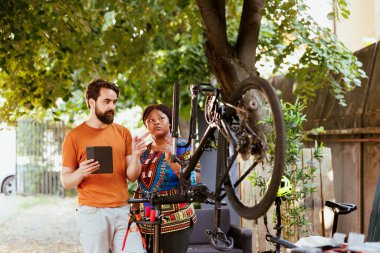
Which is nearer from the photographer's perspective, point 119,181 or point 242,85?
point 242,85

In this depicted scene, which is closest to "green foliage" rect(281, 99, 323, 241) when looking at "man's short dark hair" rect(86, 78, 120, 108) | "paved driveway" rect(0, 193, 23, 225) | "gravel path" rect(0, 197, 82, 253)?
"man's short dark hair" rect(86, 78, 120, 108)

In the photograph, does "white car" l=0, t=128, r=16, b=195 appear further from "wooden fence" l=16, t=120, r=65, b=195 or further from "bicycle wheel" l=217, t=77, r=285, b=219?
"bicycle wheel" l=217, t=77, r=285, b=219

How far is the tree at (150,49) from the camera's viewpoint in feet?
17.1

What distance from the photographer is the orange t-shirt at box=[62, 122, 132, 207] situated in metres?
3.25

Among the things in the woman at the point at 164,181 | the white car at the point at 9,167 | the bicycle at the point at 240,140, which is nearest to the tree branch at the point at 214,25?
the woman at the point at 164,181

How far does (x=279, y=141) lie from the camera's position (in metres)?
2.08

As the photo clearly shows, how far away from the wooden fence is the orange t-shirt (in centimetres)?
1192

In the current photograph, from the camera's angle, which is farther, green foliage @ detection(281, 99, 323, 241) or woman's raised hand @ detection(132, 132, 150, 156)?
green foliage @ detection(281, 99, 323, 241)

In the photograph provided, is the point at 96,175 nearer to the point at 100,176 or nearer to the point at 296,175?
the point at 100,176

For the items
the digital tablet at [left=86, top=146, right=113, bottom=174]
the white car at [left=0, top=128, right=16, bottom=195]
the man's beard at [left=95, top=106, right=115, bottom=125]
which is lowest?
the white car at [left=0, top=128, right=16, bottom=195]

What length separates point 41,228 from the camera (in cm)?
1023

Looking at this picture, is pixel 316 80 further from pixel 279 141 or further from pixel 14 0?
pixel 279 141

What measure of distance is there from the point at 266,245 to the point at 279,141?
353 centimetres

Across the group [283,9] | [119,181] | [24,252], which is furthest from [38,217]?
[119,181]
